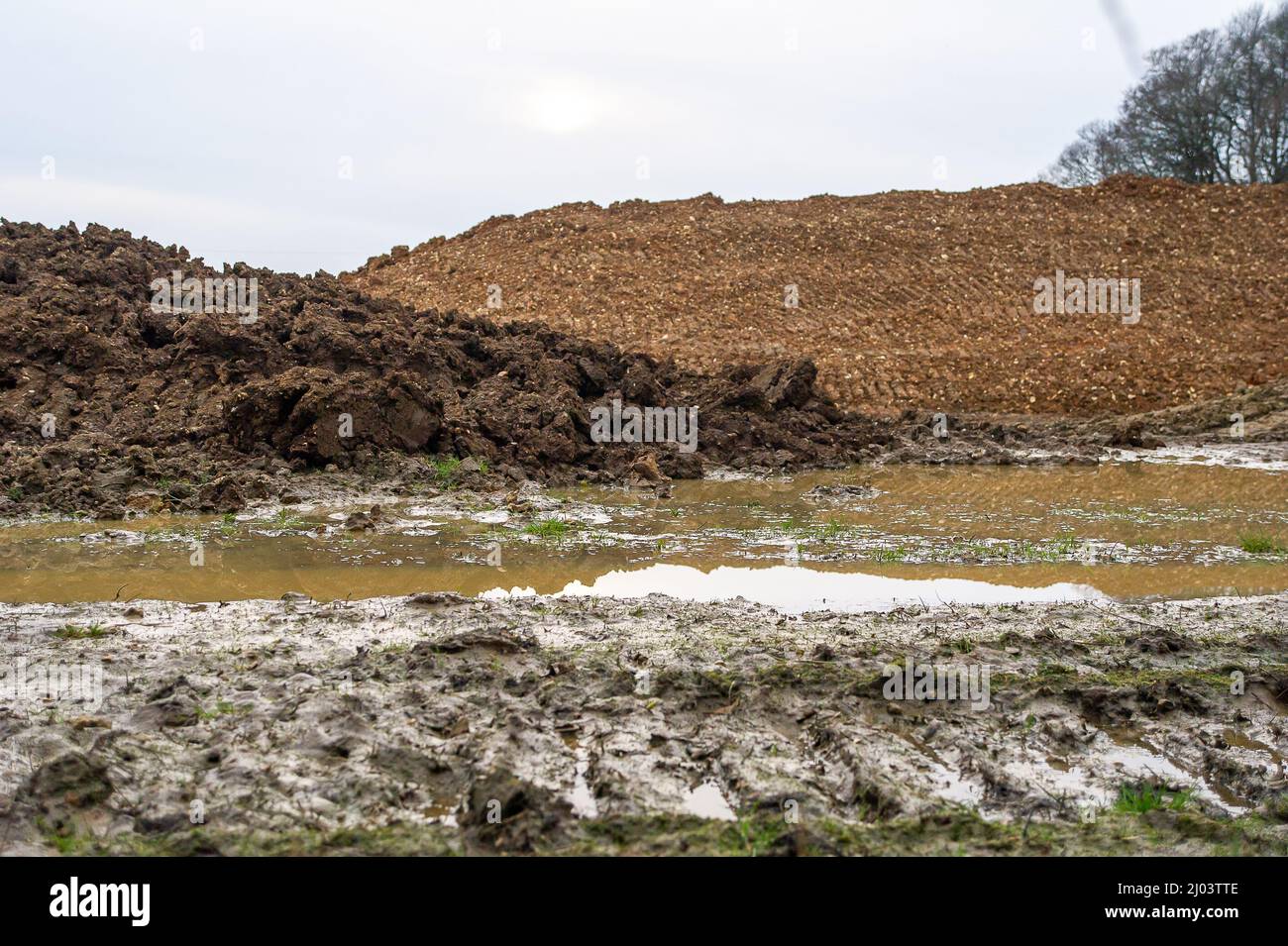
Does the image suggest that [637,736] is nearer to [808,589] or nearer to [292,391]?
[808,589]

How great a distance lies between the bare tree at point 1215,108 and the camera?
36.2m

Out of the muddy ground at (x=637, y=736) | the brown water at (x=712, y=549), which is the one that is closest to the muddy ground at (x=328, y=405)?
the brown water at (x=712, y=549)

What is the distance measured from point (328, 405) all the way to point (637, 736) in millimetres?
8938

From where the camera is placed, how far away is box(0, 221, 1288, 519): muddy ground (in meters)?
12.2

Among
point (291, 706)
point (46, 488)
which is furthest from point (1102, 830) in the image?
point (46, 488)

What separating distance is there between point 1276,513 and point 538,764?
942 centimetres

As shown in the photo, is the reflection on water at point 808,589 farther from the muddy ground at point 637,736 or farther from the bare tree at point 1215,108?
the bare tree at point 1215,108

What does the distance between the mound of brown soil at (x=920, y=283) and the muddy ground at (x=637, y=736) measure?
15.2m

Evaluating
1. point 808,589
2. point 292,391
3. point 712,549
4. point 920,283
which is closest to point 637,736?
point 808,589

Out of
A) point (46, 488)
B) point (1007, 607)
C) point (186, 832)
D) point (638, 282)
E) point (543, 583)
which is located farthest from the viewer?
point (638, 282)

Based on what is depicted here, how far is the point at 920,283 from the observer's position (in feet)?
88.7

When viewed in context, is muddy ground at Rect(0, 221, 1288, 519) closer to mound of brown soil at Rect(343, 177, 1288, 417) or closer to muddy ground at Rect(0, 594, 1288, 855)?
mound of brown soil at Rect(343, 177, 1288, 417)
